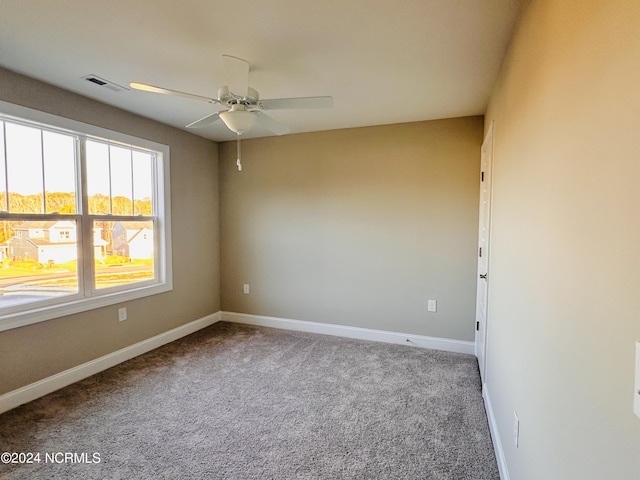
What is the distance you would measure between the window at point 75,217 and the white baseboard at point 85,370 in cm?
50

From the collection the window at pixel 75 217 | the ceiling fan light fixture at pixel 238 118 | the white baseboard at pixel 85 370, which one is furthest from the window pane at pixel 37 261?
the ceiling fan light fixture at pixel 238 118

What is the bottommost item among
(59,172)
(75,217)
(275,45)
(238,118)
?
(75,217)

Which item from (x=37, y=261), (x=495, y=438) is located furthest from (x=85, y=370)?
(x=495, y=438)

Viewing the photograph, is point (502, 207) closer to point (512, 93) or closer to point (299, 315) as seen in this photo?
point (512, 93)

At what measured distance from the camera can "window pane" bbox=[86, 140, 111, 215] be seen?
294 cm

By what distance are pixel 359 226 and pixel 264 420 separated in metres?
2.23

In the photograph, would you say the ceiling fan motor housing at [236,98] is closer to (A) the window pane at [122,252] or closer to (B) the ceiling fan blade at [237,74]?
(B) the ceiling fan blade at [237,74]

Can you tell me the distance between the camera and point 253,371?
9.82 feet

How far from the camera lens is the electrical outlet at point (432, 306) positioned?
3.52 metres

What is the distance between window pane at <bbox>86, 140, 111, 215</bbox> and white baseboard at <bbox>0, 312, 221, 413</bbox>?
1370 mm

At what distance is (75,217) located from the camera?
9.29 feet

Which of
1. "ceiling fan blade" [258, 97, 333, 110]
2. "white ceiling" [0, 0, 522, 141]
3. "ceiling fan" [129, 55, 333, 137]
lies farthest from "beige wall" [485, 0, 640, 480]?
"ceiling fan" [129, 55, 333, 137]

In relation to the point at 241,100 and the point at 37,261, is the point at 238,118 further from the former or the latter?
the point at 37,261

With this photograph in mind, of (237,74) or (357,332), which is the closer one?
(237,74)
